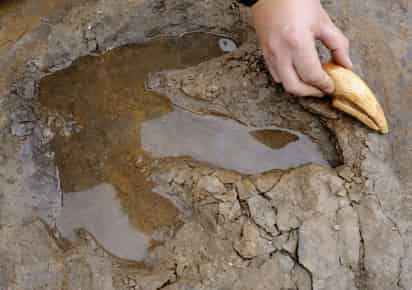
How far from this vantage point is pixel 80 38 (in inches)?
68.7

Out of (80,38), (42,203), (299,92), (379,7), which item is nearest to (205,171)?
(299,92)

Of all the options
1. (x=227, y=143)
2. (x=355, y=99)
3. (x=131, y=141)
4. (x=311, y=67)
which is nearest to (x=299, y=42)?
(x=311, y=67)

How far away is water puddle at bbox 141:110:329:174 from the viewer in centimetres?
154

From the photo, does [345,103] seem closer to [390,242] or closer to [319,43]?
[319,43]

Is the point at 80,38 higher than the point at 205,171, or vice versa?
the point at 80,38

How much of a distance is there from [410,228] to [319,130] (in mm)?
348

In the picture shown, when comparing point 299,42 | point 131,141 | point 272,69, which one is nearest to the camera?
point 299,42

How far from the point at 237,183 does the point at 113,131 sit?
0.41 metres

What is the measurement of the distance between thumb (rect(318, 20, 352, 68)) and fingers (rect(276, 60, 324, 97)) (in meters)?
0.10

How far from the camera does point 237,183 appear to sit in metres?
1.48

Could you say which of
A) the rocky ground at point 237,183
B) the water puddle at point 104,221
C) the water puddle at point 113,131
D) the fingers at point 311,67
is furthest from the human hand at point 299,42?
the water puddle at point 104,221

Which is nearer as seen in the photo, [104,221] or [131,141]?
[104,221]

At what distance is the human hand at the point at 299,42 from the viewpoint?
1.40 meters

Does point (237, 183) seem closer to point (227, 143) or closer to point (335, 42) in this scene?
point (227, 143)
